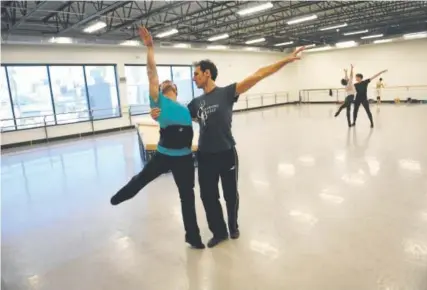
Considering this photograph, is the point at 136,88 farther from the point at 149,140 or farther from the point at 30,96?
the point at 149,140

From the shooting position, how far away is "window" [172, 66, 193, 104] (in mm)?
13151

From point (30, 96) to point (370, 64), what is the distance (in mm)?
15243

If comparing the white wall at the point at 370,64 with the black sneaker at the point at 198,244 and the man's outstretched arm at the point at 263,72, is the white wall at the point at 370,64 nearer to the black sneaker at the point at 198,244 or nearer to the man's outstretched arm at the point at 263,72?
the man's outstretched arm at the point at 263,72

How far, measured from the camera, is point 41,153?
295 inches

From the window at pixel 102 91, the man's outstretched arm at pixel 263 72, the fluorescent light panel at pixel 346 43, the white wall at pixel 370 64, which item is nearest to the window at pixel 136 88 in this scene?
the window at pixel 102 91

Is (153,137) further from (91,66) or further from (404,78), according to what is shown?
(404,78)

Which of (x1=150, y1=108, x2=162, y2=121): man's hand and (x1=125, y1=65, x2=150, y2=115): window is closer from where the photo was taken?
(x1=150, y1=108, x2=162, y2=121): man's hand

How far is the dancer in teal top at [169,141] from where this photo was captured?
2084 mm

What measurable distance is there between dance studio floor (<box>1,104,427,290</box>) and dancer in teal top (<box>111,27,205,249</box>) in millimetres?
497

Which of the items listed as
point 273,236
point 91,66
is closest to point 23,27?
point 91,66

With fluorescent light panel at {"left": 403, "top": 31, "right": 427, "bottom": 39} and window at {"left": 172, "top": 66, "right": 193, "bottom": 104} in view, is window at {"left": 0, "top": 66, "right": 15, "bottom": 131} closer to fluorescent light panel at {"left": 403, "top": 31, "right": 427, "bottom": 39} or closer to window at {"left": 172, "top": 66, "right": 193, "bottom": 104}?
window at {"left": 172, "top": 66, "right": 193, "bottom": 104}

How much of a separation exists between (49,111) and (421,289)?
413 inches

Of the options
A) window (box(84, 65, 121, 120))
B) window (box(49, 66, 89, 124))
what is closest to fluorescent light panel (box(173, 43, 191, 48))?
window (box(84, 65, 121, 120))

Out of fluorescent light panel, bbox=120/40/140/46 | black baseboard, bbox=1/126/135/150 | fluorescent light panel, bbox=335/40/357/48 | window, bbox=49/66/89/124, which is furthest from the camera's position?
fluorescent light panel, bbox=335/40/357/48
